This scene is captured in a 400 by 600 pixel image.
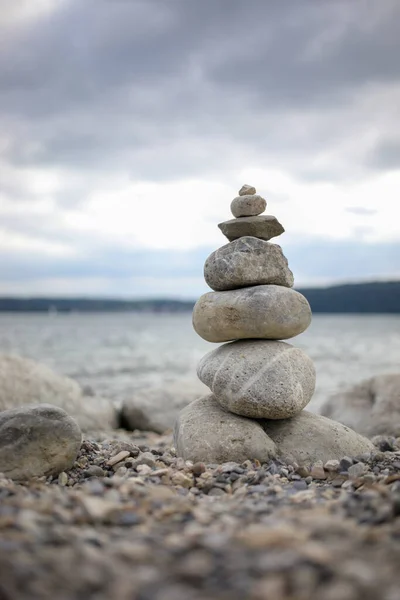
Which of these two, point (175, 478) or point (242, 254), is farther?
point (242, 254)

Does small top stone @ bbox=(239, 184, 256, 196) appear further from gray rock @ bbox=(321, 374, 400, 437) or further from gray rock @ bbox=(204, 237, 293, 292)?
gray rock @ bbox=(321, 374, 400, 437)

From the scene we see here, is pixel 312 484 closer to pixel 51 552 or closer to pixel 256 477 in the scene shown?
pixel 256 477

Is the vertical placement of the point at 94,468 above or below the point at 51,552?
below

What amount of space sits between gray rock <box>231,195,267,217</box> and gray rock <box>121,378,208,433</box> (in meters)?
6.81

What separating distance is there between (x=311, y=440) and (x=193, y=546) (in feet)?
16.0

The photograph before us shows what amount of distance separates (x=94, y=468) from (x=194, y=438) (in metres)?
1.49

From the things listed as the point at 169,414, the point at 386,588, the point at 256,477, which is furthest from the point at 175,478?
the point at 169,414

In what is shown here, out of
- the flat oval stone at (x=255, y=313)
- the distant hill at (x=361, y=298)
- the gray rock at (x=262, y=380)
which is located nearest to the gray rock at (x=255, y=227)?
the flat oval stone at (x=255, y=313)

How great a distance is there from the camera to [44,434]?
6.63 metres

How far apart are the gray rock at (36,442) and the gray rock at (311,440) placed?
9.46 feet

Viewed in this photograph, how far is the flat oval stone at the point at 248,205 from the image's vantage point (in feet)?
28.5

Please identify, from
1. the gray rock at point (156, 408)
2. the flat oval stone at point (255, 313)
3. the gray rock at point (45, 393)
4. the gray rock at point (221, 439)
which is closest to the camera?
the gray rock at point (221, 439)

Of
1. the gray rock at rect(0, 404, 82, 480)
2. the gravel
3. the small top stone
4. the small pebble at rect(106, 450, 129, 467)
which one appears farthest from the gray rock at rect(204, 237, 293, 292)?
the gravel

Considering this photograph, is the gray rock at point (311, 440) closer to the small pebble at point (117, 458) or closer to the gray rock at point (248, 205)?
the small pebble at point (117, 458)
